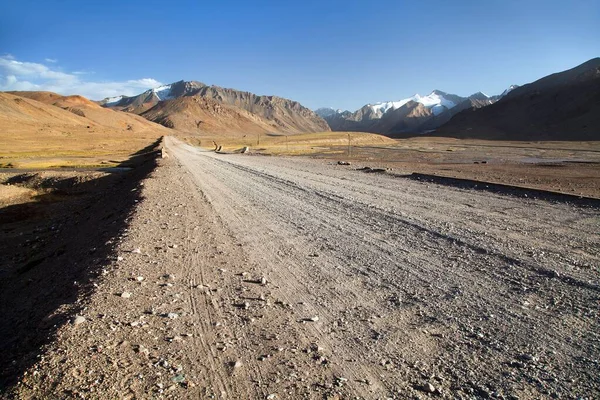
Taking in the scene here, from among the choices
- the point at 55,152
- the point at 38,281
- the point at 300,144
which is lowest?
the point at 38,281

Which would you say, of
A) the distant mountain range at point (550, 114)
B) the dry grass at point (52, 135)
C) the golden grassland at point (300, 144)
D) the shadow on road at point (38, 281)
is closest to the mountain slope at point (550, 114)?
the distant mountain range at point (550, 114)

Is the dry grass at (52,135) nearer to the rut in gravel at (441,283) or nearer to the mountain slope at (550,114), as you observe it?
the rut in gravel at (441,283)

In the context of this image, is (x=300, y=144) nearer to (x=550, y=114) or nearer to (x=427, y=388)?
(x=427, y=388)

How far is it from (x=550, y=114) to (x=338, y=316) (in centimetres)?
18875

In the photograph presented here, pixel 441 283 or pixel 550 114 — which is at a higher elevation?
pixel 550 114

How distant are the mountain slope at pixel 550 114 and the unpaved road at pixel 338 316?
13440cm

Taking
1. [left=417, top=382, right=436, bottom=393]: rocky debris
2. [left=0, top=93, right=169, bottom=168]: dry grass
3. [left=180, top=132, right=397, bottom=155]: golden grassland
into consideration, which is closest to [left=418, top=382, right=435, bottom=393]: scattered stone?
[left=417, top=382, right=436, bottom=393]: rocky debris

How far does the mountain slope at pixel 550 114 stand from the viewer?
445ft

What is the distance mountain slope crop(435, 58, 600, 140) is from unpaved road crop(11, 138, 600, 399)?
5291 inches

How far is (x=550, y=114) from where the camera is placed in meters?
162

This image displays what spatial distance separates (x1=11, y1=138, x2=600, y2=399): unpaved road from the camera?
145 inches

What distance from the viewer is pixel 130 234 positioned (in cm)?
895

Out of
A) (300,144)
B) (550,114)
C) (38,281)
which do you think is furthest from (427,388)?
(550,114)

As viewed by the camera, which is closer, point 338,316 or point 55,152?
point 338,316
